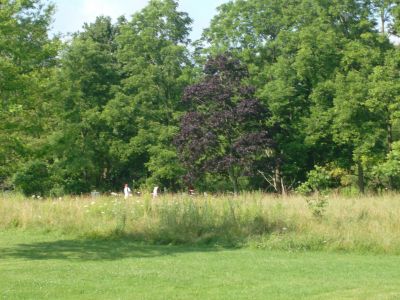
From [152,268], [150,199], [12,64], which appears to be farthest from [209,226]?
[12,64]

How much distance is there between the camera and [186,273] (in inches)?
482

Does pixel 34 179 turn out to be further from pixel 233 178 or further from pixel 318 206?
pixel 318 206

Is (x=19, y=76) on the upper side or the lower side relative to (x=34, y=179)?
upper

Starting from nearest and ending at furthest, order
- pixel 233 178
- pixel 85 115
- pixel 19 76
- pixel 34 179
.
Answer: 1. pixel 19 76
2. pixel 233 178
3. pixel 34 179
4. pixel 85 115

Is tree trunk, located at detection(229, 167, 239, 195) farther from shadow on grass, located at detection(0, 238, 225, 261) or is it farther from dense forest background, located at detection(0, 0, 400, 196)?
shadow on grass, located at detection(0, 238, 225, 261)

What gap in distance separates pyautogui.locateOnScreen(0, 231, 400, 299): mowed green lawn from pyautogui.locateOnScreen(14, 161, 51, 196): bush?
23.7 meters

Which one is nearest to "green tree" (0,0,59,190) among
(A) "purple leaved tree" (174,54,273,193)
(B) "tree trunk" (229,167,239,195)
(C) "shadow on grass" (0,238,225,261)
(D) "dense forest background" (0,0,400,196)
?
(C) "shadow on grass" (0,238,225,261)

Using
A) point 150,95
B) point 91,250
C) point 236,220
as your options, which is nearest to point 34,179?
point 150,95

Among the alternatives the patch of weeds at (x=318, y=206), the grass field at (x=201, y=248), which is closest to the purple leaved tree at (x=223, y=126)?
the grass field at (x=201, y=248)

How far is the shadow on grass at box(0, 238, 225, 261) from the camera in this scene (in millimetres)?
15477

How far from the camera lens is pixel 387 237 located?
16.6 meters

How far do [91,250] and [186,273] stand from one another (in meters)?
5.20

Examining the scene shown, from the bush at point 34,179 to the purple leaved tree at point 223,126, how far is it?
938 centimetres

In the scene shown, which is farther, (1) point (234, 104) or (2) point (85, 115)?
(2) point (85, 115)
